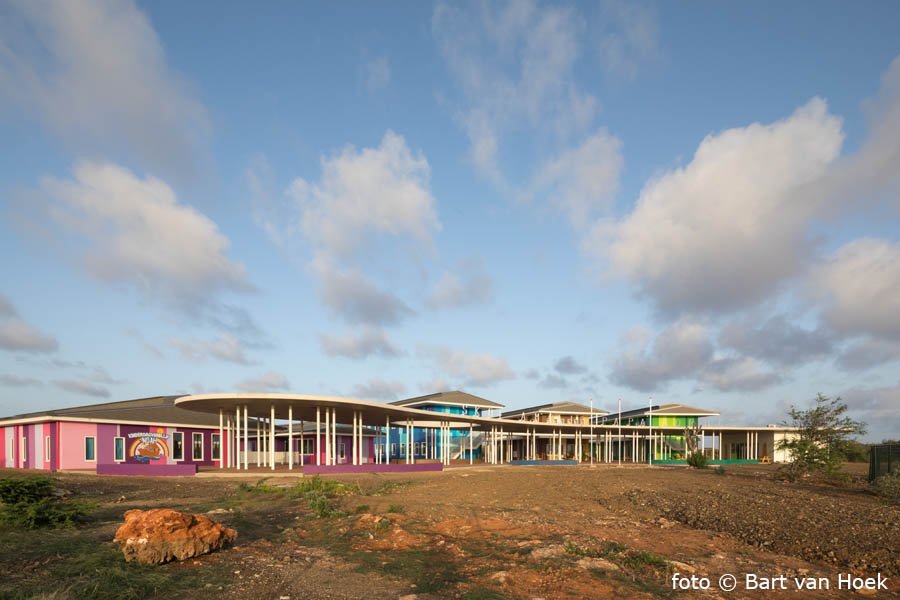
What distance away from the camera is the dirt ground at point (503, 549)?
8500mm

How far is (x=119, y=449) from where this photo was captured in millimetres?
39469

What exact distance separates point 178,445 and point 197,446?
2.06m

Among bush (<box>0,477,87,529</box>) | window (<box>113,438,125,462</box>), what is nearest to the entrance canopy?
window (<box>113,438,125,462</box>)

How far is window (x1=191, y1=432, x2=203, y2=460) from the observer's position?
146ft

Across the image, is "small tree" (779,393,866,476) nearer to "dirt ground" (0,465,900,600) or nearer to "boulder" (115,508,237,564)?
"dirt ground" (0,465,900,600)

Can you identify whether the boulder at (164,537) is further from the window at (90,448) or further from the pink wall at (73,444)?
the window at (90,448)

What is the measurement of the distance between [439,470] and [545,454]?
36242 millimetres

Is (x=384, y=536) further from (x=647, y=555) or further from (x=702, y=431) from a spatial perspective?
(x=702, y=431)

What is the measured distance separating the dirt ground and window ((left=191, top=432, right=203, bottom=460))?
88.6 ft

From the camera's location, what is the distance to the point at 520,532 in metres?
12.8

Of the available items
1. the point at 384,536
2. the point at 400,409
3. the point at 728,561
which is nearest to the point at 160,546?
the point at 384,536

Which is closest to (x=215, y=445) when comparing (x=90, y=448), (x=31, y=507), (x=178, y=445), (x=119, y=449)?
(x=178, y=445)

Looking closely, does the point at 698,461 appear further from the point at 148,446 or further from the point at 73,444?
the point at 73,444

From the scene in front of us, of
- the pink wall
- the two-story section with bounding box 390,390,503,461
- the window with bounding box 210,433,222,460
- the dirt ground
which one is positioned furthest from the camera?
the two-story section with bounding box 390,390,503,461
